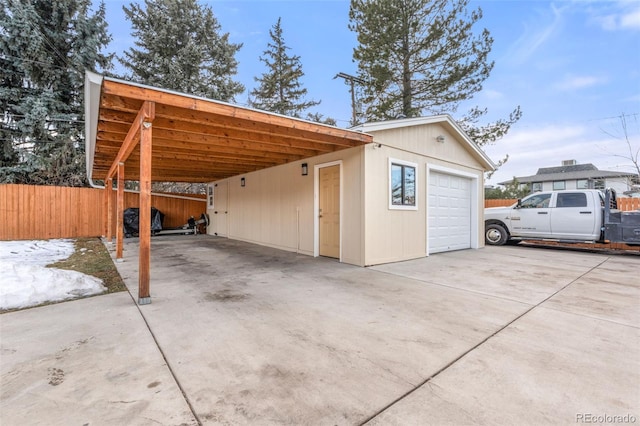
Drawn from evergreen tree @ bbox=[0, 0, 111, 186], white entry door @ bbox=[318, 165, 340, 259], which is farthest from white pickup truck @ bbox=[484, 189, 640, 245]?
evergreen tree @ bbox=[0, 0, 111, 186]

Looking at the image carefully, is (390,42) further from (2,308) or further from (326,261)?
(2,308)

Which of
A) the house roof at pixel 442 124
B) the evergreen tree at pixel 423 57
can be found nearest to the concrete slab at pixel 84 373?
the house roof at pixel 442 124

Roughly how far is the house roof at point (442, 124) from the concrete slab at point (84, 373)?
4.51m

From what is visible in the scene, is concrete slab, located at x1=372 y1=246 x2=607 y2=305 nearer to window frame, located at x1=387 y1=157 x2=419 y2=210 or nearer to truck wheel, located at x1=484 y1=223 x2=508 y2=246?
window frame, located at x1=387 y1=157 x2=419 y2=210

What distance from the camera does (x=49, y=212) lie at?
9.31 meters

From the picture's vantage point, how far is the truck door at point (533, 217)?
7.95 metres

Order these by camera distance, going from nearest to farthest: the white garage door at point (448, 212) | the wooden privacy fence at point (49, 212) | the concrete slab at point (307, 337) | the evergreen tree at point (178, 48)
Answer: the concrete slab at point (307, 337) < the white garage door at point (448, 212) < the wooden privacy fence at point (49, 212) < the evergreen tree at point (178, 48)

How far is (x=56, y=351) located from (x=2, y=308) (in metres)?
1.72

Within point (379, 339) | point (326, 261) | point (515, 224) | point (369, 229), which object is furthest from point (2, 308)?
point (515, 224)

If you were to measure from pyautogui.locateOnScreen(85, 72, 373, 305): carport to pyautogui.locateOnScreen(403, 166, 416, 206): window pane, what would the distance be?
1479 mm

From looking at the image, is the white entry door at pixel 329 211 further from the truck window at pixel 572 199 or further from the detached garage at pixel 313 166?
the truck window at pixel 572 199

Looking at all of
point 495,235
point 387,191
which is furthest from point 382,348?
point 495,235

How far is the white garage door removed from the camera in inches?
279

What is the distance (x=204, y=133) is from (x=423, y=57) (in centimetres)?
925
